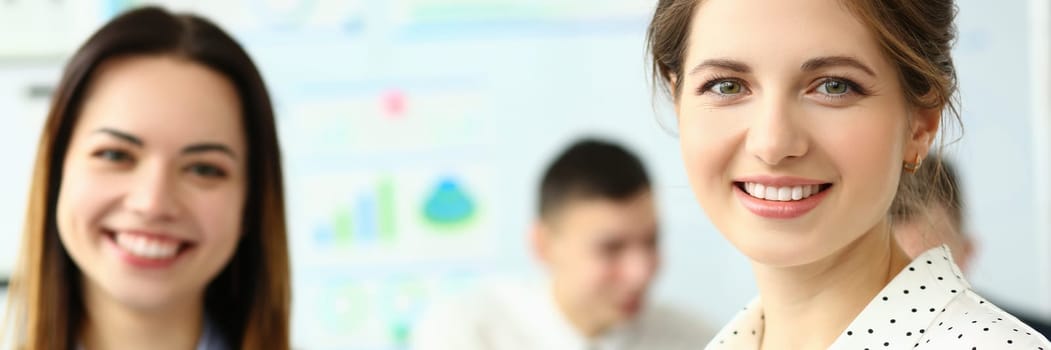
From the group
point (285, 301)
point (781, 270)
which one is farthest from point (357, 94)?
point (781, 270)

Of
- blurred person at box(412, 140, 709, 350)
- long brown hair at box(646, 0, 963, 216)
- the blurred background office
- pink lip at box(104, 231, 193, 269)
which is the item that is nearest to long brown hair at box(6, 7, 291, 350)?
pink lip at box(104, 231, 193, 269)

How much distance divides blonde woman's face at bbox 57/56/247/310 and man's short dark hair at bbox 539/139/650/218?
1503 mm

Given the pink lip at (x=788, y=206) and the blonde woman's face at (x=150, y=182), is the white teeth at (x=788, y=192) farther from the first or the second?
the blonde woman's face at (x=150, y=182)

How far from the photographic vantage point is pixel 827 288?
3.86 ft

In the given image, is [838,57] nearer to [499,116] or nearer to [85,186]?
[85,186]

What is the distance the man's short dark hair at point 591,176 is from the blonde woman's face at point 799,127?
209 cm

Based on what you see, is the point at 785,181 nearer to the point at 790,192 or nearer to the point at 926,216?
the point at 790,192

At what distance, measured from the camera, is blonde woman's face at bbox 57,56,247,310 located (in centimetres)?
176

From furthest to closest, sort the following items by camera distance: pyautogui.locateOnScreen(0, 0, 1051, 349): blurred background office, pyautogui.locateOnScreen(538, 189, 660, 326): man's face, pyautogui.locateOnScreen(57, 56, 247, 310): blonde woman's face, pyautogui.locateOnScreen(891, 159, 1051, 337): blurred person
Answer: pyautogui.locateOnScreen(0, 0, 1051, 349): blurred background office
pyautogui.locateOnScreen(538, 189, 660, 326): man's face
pyautogui.locateOnScreen(57, 56, 247, 310): blonde woman's face
pyautogui.locateOnScreen(891, 159, 1051, 337): blurred person

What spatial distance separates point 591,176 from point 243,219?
146 centimetres

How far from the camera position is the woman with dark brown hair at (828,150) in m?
1.07

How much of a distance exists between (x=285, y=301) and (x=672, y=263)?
1.86 meters

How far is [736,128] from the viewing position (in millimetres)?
1104

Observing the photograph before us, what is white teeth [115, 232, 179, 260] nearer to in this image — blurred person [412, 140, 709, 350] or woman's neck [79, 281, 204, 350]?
woman's neck [79, 281, 204, 350]
